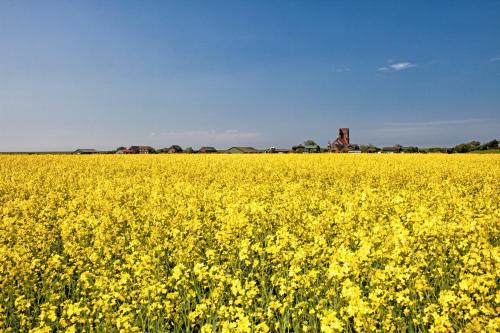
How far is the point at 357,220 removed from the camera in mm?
11641

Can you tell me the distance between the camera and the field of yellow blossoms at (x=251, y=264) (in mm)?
5605

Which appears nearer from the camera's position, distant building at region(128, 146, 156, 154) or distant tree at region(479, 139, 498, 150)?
distant tree at region(479, 139, 498, 150)

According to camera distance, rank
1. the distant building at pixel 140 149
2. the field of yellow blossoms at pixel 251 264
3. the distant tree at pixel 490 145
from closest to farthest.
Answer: the field of yellow blossoms at pixel 251 264
the distant tree at pixel 490 145
the distant building at pixel 140 149

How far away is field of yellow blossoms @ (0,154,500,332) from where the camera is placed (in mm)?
5605

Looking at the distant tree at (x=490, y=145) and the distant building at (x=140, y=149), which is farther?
the distant building at (x=140, y=149)

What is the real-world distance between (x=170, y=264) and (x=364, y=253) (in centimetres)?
575

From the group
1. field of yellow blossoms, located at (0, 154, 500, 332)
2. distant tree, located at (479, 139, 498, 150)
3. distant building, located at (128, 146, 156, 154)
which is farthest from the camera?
distant building, located at (128, 146, 156, 154)

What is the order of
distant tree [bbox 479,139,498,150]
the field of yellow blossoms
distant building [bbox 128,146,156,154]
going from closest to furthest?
the field of yellow blossoms
distant tree [bbox 479,139,498,150]
distant building [bbox 128,146,156,154]

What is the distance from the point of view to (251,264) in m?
9.43

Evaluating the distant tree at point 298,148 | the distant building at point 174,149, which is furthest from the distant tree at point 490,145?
the distant building at point 174,149

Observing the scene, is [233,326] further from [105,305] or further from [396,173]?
[396,173]

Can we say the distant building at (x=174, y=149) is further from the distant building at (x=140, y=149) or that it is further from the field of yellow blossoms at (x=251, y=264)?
the field of yellow blossoms at (x=251, y=264)

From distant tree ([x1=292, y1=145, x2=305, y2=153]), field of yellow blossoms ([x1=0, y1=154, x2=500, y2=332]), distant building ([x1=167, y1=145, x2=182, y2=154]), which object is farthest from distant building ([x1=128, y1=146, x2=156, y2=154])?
field of yellow blossoms ([x1=0, y1=154, x2=500, y2=332])

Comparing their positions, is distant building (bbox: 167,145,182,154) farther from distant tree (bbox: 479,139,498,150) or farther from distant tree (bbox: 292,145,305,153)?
distant tree (bbox: 479,139,498,150)
